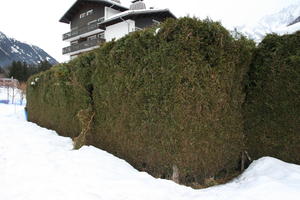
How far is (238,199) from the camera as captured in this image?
2.76 metres

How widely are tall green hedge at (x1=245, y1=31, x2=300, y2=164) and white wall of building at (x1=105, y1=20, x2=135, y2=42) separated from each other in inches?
701

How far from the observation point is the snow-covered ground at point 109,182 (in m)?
2.84

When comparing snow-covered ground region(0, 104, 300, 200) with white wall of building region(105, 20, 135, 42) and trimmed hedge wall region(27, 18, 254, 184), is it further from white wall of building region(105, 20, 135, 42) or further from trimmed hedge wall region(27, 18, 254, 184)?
white wall of building region(105, 20, 135, 42)

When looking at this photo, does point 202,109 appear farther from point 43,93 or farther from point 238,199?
point 43,93

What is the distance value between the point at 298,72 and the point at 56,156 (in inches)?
192

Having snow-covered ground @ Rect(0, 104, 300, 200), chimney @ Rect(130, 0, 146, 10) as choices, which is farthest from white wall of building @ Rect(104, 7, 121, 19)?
snow-covered ground @ Rect(0, 104, 300, 200)

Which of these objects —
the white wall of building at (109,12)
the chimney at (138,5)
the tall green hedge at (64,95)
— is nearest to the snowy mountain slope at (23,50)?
the white wall of building at (109,12)

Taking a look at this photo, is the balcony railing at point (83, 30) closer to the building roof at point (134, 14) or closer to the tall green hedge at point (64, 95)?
the building roof at point (134, 14)

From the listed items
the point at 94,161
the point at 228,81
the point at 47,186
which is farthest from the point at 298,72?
the point at 47,186

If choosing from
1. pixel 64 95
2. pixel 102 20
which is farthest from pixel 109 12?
pixel 64 95

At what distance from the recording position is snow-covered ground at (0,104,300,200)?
9.33 ft

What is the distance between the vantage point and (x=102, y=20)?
23.4 metres

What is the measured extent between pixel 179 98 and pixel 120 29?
64.7 ft

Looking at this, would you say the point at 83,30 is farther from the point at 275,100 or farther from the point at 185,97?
the point at 275,100
